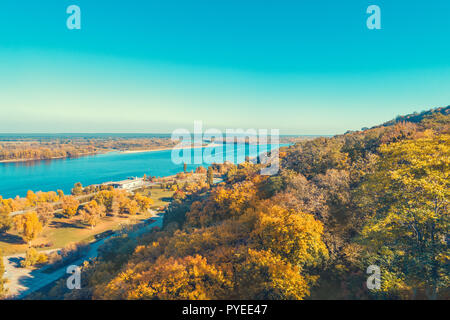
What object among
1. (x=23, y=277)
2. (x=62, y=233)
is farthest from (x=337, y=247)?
(x=62, y=233)

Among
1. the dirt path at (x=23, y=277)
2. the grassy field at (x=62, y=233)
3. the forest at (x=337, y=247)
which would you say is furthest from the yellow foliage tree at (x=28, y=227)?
the forest at (x=337, y=247)

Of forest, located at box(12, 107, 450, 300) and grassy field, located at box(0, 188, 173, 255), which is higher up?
forest, located at box(12, 107, 450, 300)

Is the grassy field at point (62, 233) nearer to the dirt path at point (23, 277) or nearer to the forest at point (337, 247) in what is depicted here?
the dirt path at point (23, 277)

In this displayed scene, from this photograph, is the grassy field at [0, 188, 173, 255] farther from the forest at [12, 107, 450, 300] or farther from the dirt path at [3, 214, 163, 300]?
the forest at [12, 107, 450, 300]

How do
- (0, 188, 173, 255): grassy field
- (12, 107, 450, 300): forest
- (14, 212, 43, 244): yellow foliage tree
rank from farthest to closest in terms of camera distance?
(0, 188, 173, 255): grassy field → (14, 212, 43, 244): yellow foliage tree → (12, 107, 450, 300): forest

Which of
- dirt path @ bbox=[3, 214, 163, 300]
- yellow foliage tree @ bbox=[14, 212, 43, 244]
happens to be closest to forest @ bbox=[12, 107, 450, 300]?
dirt path @ bbox=[3, 214, 163, 300]

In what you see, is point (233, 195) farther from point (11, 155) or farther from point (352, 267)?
point (11, 155)

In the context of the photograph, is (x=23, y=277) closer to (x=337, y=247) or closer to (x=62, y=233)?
(x=62, y=233)
